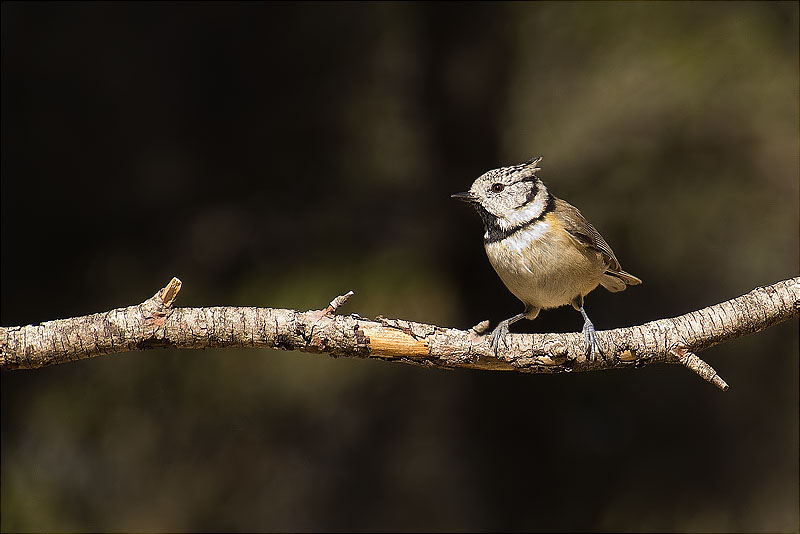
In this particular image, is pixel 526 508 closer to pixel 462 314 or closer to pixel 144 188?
pixel 462 314

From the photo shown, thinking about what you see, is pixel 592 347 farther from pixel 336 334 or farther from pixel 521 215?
pixel 336 334

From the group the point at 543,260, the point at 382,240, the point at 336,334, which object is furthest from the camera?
the point at 382,240

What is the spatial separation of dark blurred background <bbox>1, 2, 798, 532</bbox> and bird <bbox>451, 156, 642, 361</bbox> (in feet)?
4.79

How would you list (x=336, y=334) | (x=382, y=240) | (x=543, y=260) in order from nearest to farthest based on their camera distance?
(x=336, y=334) < (x=543, y=260) < (x=382, y=240)

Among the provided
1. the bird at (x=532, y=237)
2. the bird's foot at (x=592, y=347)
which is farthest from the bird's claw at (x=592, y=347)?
the bird at (x=532, y=237)

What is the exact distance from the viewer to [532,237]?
234 cm

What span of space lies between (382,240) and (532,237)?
74.5 inches

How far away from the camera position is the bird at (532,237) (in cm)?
232

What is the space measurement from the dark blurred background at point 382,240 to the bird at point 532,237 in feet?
4.79

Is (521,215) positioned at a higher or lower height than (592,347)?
higher

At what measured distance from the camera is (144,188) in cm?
405

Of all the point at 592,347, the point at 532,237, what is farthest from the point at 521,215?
the point at 592,347

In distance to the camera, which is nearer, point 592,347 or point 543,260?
point 592,347

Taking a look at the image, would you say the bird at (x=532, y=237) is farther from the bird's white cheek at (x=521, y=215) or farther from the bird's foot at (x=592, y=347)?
the bird's foot at (x=592, y=347)
